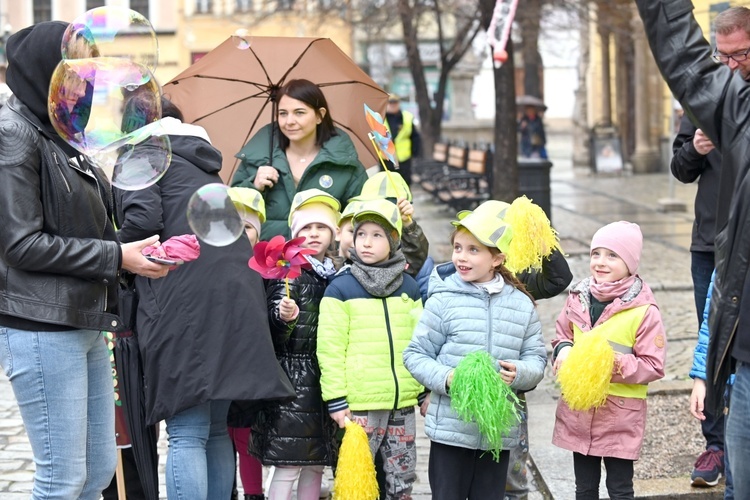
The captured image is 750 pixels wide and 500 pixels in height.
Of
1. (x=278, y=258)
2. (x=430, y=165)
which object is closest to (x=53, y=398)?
(x=278, y=258)

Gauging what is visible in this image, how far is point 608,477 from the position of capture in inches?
195

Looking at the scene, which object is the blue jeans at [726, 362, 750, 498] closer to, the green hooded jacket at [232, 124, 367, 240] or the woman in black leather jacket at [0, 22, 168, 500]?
the woman in black leather jacket at [0, 22, 168, 500]

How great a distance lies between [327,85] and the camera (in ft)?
21.3

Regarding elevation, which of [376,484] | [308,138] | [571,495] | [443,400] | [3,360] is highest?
[308,138]

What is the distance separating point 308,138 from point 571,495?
225 centimetres

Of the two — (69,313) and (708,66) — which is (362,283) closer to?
(69,313)

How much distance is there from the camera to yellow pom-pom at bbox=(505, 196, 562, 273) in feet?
16.5

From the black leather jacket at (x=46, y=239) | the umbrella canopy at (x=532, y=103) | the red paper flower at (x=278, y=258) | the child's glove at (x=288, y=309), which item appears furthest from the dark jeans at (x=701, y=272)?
the umbrella canopy at (x=532, y=103)

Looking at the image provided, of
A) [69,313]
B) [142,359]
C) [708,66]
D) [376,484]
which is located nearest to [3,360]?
[69,313]

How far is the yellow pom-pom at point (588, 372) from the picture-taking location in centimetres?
461

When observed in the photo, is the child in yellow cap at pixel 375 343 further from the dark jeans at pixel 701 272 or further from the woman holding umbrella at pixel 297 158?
the dark jeans at pixel 701 272

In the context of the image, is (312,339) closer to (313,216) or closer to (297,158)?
(313,216)

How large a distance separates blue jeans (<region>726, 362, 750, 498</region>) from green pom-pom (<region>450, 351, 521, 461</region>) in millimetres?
1141

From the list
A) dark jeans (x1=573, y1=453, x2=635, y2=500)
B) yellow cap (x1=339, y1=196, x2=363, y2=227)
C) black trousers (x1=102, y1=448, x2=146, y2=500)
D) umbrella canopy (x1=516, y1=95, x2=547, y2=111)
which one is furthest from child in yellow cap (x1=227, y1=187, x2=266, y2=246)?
umbrella canopy (x1=516, y1=95, x2=547, y2=111)
